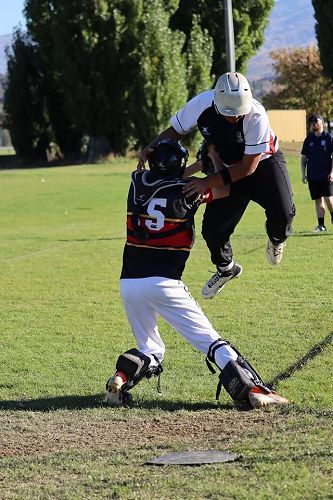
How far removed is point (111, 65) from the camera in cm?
4622

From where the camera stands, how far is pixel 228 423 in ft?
21.9

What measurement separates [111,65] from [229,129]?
3959cm

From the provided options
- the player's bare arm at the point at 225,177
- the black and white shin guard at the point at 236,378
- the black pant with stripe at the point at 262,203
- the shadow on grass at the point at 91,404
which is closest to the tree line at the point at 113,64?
the black pant with stripe at the point at 262,203

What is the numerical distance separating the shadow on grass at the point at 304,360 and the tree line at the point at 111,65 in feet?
121

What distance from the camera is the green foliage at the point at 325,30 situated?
52000 mm

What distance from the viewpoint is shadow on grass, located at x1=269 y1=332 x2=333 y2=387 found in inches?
312

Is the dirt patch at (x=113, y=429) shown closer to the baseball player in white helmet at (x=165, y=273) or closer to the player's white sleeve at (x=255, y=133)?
the baseball player in white helmet at (x=165, y=273)

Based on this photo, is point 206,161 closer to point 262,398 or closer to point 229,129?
point 229,129

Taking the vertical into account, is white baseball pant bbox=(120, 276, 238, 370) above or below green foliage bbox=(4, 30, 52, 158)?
above

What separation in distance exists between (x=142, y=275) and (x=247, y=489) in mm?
2422

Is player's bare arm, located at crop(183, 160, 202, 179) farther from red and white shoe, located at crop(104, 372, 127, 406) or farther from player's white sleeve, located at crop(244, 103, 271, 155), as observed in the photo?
red and white shoe, located at crop(104, 372, 127, 406)

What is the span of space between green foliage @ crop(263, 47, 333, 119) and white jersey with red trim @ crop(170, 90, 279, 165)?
211ft

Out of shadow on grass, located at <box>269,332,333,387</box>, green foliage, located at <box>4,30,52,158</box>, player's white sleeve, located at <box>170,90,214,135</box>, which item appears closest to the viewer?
player's white sleeve, located at <box>170,90,214,135</box>

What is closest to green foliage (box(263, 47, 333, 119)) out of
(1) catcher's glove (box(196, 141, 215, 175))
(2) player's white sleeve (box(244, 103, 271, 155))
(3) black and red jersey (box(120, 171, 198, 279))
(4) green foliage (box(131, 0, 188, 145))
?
(4) green foliage (box(131, 0, 188, 145))
